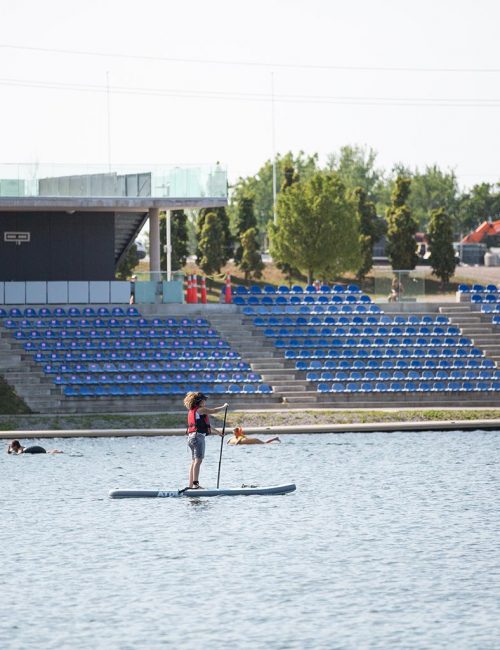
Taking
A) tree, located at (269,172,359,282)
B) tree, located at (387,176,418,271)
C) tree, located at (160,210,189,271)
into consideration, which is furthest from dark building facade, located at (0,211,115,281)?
tree, located at (387,176,418,271)

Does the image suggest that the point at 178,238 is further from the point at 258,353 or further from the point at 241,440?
the point at 241,440

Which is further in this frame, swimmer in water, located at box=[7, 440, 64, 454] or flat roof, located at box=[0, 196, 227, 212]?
flat roof, located at box=[0, 196, 227, 212]

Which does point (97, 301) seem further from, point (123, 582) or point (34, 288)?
point (123, 582)

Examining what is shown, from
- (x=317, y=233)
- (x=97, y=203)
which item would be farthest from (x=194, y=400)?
(x=317, y=233)

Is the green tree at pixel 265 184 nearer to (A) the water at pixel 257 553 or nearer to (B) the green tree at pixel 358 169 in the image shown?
(B) the green tree at pixel 358 169

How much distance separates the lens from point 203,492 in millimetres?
38469

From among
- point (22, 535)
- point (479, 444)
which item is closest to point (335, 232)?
point (479, 444)

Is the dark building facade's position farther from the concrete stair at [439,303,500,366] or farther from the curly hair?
the curly hair

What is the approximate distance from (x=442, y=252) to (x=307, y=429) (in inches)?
2166

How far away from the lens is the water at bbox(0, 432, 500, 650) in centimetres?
2578

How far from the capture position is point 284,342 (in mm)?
62969

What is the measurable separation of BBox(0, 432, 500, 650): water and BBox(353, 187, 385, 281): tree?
62.0 meters

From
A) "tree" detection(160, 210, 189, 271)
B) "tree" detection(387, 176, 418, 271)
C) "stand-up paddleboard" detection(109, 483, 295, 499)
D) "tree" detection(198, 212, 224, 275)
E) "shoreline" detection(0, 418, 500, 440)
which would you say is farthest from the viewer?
"tree" detection(198, 212, 224, 275)

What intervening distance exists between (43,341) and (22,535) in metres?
26.8
